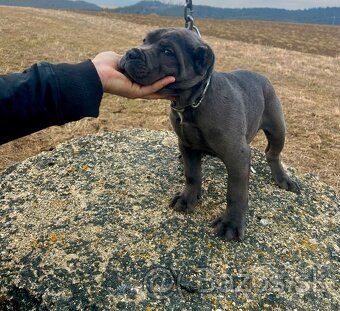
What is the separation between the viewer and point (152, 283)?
336 centimetres

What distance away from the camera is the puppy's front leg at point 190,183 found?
395 centimetres

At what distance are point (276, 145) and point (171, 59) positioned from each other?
201 centimetres

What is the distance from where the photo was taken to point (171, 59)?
123 inches

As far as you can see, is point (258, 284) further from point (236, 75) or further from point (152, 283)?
point (236, 75)

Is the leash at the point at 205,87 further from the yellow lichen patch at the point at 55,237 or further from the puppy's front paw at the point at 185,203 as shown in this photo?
the yellow lichen patch at the point at 55,237

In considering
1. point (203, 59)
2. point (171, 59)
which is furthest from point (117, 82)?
point (203, 59)

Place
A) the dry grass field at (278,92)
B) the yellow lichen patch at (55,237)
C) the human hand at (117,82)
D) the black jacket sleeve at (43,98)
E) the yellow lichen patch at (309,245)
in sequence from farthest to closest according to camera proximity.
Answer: the dry grass field at (278,92)
the yellow lichen patch at (309,245)
the yellow lichen patch at (55,237)
the human hand at (117,82)
the black jacket sleeve at (43,98)

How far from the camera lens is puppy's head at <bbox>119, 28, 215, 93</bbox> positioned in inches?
119

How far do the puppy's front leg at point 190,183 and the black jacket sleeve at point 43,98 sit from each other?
4.96ft

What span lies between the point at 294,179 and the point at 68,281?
3.01 meters

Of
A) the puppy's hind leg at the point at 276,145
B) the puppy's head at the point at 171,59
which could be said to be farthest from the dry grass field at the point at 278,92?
the puppy's head at the point at 171,59

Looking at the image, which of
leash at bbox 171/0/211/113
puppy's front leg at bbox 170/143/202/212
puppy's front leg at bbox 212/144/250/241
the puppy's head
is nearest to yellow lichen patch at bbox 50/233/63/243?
puppy's front leg at bbox 170/143/202/212

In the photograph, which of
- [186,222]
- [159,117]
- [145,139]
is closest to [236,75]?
[186,222]

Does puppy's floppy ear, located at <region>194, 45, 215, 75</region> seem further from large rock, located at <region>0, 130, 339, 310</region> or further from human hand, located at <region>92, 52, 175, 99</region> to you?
large rock, located at <region>0, 130, 339, 310</region>
